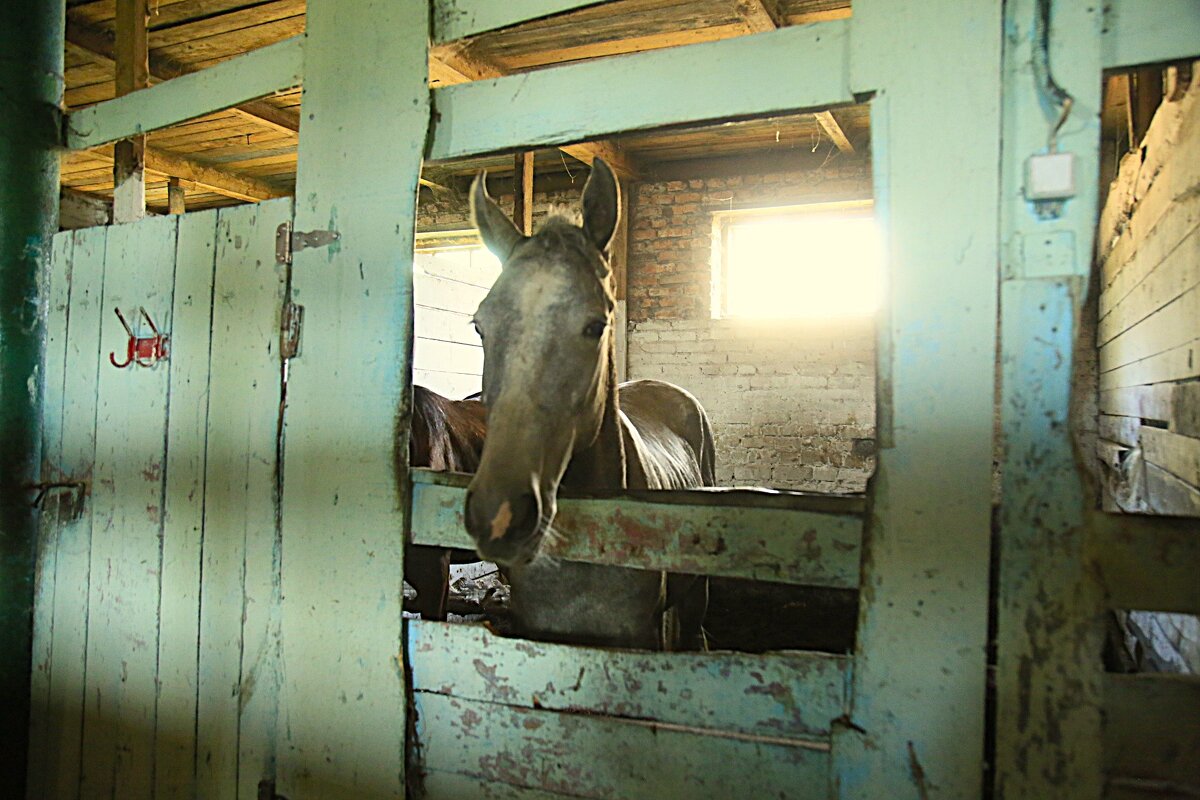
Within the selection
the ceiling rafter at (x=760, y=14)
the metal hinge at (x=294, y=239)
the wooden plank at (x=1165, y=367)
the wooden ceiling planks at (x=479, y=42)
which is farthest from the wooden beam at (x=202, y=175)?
the wooden plank at (x=1165, y=367)

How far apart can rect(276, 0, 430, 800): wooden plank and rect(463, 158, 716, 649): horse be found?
0.26 metres

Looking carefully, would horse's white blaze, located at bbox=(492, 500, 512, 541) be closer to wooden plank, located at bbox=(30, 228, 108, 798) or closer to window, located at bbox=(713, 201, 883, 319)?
wooden plank, located at bbox=(30, 228, 108, 798)

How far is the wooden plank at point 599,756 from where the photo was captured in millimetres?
1442

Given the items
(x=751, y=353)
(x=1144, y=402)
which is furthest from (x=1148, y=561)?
(x=751, y=353)

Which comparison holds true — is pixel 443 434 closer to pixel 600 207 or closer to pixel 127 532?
pixel 127 532

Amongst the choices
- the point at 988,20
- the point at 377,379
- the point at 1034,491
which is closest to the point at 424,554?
the point at 377,379

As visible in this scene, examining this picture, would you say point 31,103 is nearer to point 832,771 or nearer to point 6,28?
point 6,28

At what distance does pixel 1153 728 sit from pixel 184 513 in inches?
92.8

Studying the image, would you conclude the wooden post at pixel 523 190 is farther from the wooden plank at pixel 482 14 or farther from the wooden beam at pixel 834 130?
the wooden plank at pixel 482 14

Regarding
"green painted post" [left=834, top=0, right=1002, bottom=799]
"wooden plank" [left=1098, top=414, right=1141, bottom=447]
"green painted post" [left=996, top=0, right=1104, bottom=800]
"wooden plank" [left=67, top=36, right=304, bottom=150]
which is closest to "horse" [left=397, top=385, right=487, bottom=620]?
"wooden plank" [left=67, top=36, right=304, bottom=150]

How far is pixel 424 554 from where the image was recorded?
3.36 meters

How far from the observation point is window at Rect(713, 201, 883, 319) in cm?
699

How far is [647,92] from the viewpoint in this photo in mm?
1566

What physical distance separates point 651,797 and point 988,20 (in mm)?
1641
